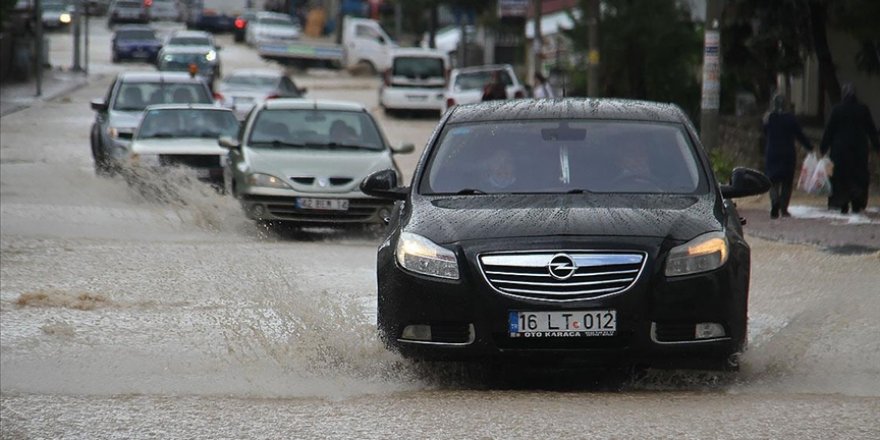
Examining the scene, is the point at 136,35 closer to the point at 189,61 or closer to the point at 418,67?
the point at 189,61

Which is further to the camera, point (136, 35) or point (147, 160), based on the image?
point (136, 35)

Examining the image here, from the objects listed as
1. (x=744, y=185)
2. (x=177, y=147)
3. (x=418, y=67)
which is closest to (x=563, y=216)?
(x=744, y=185)

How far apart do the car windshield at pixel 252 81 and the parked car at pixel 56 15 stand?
41447 millimetres

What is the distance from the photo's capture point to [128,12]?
281 feet

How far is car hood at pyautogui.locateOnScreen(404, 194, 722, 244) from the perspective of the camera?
8352 millimetres

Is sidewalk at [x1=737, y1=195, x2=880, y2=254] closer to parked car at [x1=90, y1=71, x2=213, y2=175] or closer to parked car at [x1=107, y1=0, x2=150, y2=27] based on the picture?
parked car at [x1=90, y1=71, x2=213, y2=175]

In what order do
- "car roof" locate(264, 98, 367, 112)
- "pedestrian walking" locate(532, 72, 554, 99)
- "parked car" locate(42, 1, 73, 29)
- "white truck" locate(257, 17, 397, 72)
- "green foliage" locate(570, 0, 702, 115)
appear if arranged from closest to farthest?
"car roof" locate(264, 98, 367, 112)
"pedestrian walking" locate(532, 72, 554, 99)
"green foliage" locate(570, 0, 702, 115)
"white truck" locate(257, 17, 397, 72)
"parked car" locate(42, 1, 73, 29)

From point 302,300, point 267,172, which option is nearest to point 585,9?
point 267,172

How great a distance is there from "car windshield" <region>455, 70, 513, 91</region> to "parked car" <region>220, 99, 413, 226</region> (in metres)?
20.9

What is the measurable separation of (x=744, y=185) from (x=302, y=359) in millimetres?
2563

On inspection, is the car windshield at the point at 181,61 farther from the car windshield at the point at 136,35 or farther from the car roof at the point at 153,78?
the car roof at the point at 153,78

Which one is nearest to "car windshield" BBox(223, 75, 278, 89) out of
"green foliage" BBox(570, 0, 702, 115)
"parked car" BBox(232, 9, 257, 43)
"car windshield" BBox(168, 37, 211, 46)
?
"green foliage" BBox(570, 0, 702, 115)

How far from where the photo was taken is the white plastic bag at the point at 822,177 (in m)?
19.4

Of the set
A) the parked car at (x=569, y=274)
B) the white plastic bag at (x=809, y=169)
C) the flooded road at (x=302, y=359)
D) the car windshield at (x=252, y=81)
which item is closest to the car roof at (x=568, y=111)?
the parked car at (x=569, y=274)
